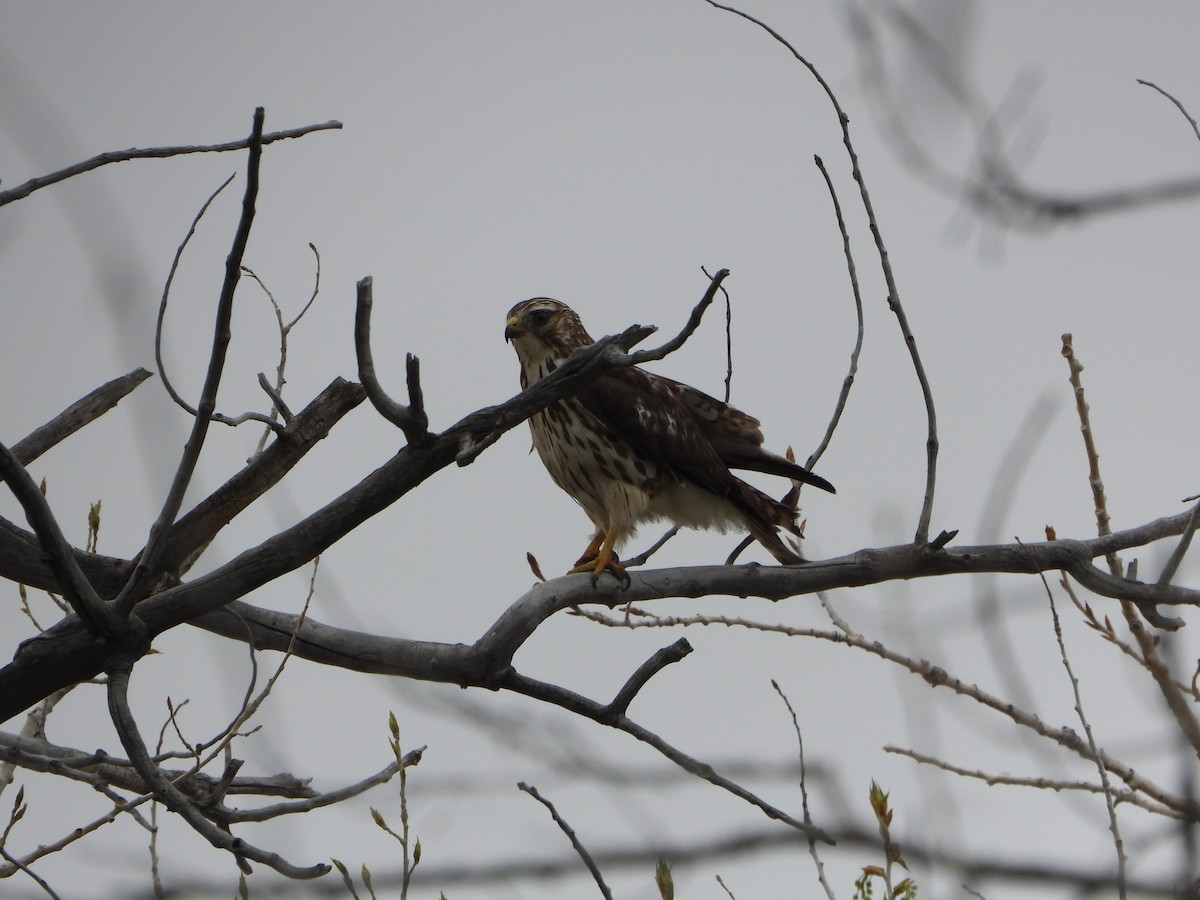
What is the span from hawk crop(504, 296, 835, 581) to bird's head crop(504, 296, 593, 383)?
0.38m

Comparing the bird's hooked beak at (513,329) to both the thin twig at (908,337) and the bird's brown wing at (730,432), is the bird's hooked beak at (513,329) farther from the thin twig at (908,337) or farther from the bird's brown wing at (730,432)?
the thin twig at (908,337)

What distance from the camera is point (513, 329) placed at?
18.7 feet

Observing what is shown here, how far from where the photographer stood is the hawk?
512cm

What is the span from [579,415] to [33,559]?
251cm

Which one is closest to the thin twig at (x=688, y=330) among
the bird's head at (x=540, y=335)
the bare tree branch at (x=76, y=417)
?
the bare tree branch at (x=76, y=417)

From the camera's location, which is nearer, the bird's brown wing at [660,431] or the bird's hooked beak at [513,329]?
the bird's brown wing at [660,431]

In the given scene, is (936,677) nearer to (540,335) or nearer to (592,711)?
(592,711)

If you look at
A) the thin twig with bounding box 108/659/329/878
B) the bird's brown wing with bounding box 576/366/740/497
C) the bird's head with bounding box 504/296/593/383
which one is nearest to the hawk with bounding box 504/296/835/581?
the bird's brown wing with bounding box 576/366/740/497

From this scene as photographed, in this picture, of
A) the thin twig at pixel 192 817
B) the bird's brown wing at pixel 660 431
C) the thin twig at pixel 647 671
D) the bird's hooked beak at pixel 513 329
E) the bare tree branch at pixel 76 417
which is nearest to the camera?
the thin twig at pixel 192 817

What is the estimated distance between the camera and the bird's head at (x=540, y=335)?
572cm

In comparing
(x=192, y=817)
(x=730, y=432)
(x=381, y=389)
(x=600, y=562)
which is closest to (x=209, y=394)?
(x=381, y=389)

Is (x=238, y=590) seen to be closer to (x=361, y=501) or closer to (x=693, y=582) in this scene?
(x=361, y=501)

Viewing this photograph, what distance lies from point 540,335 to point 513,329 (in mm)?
137

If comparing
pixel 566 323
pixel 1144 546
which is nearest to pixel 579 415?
pixel 566 323
